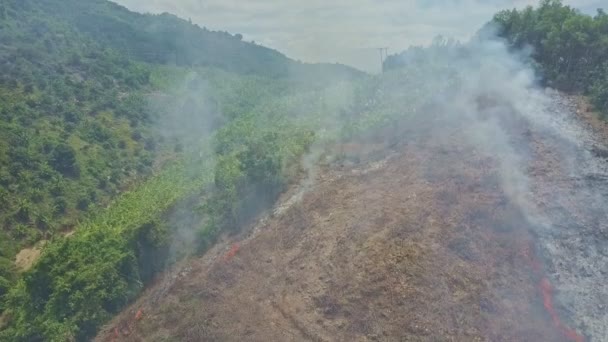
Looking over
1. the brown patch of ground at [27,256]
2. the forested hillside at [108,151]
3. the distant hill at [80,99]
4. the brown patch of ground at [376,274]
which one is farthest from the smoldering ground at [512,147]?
the distant hill at [80,99]

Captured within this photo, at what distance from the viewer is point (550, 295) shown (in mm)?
18641

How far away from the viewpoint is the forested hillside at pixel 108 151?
86.5 ft

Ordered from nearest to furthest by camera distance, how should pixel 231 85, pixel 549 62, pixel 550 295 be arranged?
pixel 550 295 < pixel 549 62 < pixel 231 85

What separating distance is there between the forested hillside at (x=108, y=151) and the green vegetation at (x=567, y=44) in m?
16.6

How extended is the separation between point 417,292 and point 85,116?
152 ft

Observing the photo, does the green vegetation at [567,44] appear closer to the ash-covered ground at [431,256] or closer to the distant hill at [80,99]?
the ash-covered ground at [431,256]

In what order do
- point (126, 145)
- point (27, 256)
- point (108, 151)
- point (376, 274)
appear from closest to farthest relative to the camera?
1. point (376, 274)
2. point (27, 256)
3. point (108, 151)
4. point (126, 145)

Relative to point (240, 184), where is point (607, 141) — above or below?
above

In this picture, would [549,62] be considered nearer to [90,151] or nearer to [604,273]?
[604,273]

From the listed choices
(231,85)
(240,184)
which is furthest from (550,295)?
(231,85)

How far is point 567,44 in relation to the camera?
3036 centimetres

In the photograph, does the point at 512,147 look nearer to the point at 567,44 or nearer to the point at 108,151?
the point at 567,44

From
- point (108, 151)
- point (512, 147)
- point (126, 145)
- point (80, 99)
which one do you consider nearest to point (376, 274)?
point (512, 147)

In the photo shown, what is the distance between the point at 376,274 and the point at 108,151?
3826cm
